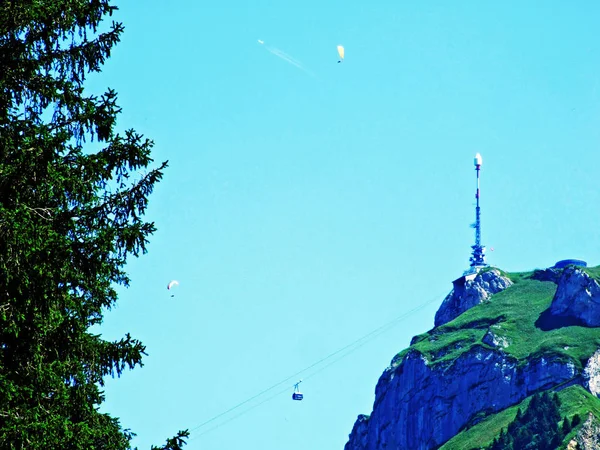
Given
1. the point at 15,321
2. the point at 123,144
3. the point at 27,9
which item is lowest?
the point at 15,321

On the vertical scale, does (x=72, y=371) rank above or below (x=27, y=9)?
below

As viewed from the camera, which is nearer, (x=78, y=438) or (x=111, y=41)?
(x=78, y=438)

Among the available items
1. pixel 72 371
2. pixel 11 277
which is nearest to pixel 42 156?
pixel 11 277

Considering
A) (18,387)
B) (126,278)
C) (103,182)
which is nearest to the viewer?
(18,387)

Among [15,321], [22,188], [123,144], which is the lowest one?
[15,321]

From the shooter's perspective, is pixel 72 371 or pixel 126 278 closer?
pixel 72 371

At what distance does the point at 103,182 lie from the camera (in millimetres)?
27094

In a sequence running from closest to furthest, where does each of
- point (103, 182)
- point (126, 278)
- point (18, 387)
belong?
point (18, 387), point (103, 182), point (126, 278)

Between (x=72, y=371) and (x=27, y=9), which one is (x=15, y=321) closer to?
(x=72, y=371)

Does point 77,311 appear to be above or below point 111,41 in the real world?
below

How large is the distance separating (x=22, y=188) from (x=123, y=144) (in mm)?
2675

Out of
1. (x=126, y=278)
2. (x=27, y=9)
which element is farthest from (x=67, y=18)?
(x=126, y=278)

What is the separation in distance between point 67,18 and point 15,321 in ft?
23.5

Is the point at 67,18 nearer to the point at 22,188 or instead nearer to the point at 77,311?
the point at 22,188
